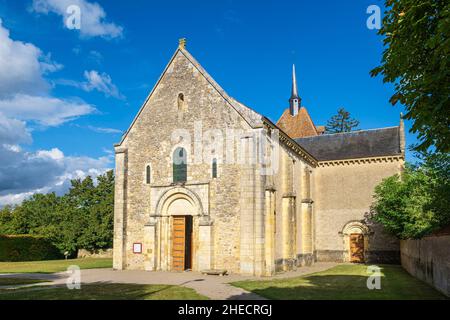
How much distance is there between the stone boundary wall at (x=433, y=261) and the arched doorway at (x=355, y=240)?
10.6 metres

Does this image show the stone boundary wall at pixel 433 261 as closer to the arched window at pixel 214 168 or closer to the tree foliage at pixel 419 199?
the tree foliage at pixel 419 199

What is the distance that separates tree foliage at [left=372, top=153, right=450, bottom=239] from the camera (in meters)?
19.0

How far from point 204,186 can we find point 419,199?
12.3 m

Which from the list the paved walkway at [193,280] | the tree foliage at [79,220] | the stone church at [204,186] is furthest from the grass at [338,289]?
the tree foliage at [79,220]

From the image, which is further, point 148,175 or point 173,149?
point 148,175

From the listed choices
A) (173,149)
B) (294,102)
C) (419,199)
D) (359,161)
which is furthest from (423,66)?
(294,102)

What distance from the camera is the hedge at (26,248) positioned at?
115ft

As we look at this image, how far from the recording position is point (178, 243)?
23609 mm

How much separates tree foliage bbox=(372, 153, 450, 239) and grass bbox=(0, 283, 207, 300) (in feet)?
38.9

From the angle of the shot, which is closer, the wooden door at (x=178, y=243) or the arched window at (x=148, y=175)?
the wooden door at (x=178, y=243)

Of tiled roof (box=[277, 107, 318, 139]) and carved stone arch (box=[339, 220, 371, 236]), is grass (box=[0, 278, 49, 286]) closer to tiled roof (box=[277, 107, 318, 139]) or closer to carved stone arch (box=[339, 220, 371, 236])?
carved stone arch (box=[339, 220, 371, 236])

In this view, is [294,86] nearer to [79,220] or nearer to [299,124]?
[299,124]
